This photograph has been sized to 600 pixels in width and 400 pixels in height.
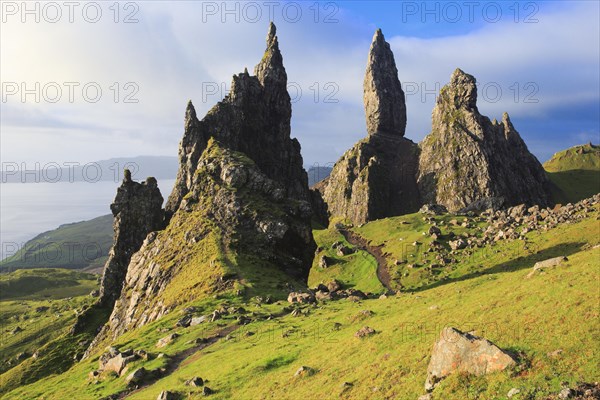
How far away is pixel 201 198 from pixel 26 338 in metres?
96.2

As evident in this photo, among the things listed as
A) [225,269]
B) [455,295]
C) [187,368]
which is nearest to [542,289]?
[455,295]

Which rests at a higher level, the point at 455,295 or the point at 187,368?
the point at 455,295

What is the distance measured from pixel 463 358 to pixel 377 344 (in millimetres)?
14201

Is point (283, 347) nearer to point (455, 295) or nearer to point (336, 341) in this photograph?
point (336, 341)

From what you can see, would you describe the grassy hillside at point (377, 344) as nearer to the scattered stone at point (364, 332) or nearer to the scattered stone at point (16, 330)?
the scattered stone at point (364, 332)

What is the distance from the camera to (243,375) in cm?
4469

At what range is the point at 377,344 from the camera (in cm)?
4203

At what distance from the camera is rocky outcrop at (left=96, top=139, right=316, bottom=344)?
9269 centimetres

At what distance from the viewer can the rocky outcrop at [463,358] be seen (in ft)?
91.4

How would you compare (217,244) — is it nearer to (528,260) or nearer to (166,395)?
(166,395)

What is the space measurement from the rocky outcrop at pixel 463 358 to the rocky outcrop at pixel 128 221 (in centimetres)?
12627

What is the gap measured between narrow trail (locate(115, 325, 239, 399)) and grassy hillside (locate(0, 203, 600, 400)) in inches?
7.9

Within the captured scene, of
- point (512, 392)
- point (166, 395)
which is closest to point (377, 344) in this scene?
point (512, 392)

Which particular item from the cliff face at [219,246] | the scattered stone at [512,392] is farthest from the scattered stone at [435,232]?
the scattered stone at [512,392]
